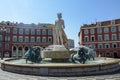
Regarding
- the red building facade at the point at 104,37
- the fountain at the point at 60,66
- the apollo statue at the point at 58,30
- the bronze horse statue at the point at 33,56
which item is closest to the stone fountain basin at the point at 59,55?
the fountain at the point at 60,66

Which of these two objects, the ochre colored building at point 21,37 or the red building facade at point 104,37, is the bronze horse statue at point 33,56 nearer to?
the red building facade at point 104,37

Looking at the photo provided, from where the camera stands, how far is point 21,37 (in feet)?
219

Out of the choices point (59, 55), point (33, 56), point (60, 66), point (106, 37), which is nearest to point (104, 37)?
point (106, 37)

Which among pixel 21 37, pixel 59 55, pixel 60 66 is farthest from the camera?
pixel 21 37

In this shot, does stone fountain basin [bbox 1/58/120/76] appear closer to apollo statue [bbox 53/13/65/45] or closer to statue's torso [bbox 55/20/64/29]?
apollo statue [bbox 53/13/65/45]

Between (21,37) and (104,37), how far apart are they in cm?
3047

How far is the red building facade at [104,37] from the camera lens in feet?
186

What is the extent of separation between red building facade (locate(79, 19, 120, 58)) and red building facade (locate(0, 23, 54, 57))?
14.5 metres

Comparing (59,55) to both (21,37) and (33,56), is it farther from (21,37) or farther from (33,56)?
A: (21,37)

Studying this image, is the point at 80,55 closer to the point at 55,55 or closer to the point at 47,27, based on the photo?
the point at 55,55

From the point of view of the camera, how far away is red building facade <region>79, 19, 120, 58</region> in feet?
186

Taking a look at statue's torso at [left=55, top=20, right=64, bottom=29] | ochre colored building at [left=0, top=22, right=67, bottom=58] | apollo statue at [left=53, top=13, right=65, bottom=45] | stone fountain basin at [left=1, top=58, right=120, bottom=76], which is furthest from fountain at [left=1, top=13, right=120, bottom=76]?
ochre colored building at [left=0, top=22, right=67, bottom=58]

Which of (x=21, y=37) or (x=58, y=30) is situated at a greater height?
(x=21, y=37)

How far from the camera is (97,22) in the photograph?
6047 cm
